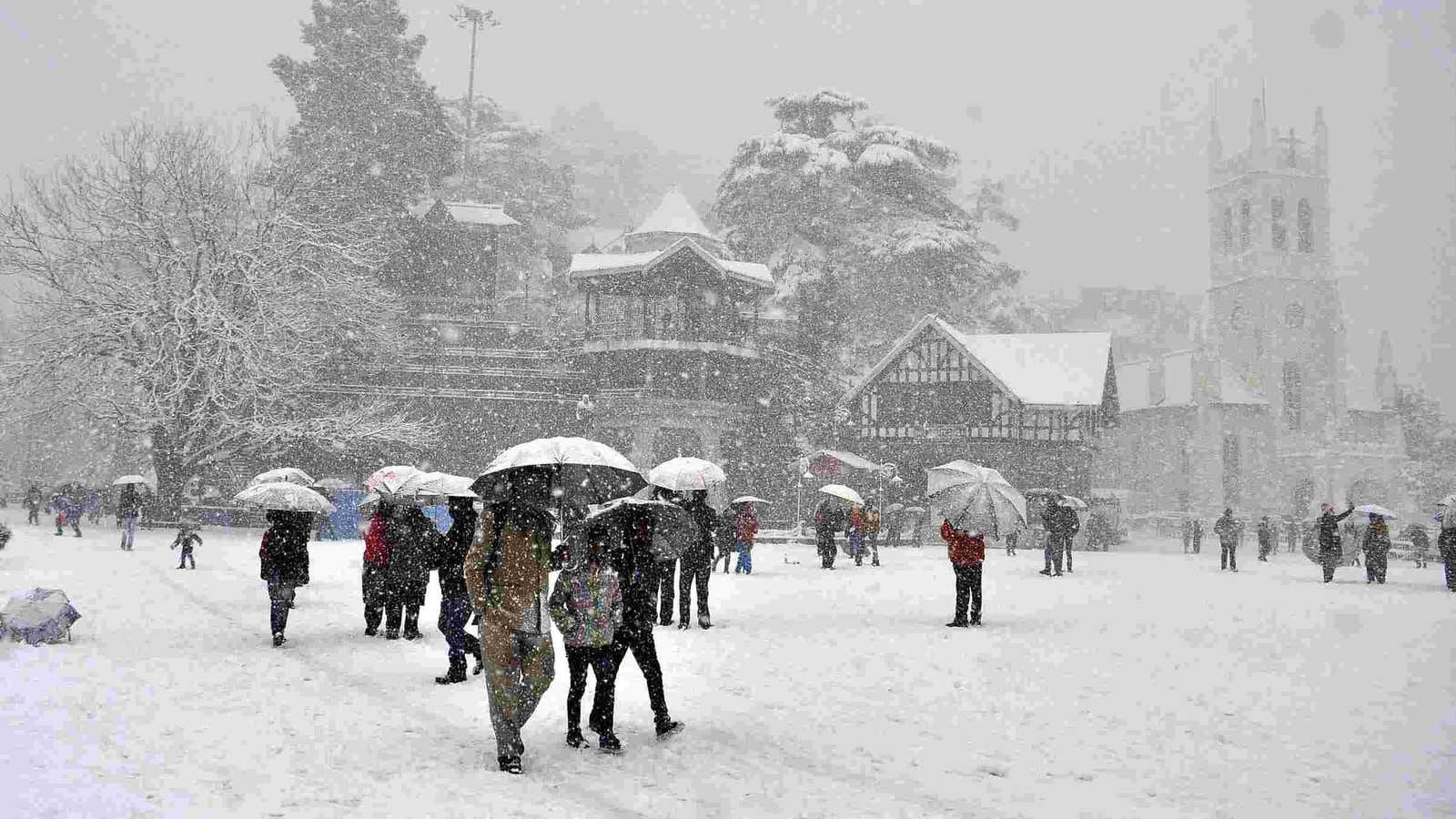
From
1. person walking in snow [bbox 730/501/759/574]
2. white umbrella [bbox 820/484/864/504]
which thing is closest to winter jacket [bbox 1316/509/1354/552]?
white umbrella [bbox 820/484/864/504]

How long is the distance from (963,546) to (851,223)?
118ft

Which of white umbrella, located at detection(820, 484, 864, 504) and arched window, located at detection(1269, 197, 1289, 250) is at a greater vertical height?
arched window, located at detection(1269, 197, 1289, 250)

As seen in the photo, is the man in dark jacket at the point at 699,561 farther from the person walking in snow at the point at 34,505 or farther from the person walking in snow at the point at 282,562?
the person walking in snow at the point at 34,505

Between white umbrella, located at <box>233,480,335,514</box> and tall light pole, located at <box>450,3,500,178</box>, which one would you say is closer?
white umbrella, located at <box>233,480,335,514</box>

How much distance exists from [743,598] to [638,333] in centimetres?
2298

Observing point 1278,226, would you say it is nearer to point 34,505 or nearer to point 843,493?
point 843,493

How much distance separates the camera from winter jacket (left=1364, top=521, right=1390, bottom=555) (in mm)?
20094

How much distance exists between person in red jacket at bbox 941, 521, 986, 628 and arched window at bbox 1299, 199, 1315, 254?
198 ft

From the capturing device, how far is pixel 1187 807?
5.68 m

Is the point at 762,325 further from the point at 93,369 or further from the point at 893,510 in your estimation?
the point at 93,369

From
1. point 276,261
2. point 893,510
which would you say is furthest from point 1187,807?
point 276,261

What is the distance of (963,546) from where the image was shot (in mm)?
12266

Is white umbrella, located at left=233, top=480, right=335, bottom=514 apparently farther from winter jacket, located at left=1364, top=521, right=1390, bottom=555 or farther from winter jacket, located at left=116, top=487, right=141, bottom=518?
winter jacket, located at left=1364, top=521, right=1390, bottom=555

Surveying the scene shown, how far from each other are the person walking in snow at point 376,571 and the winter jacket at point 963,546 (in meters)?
6.33
